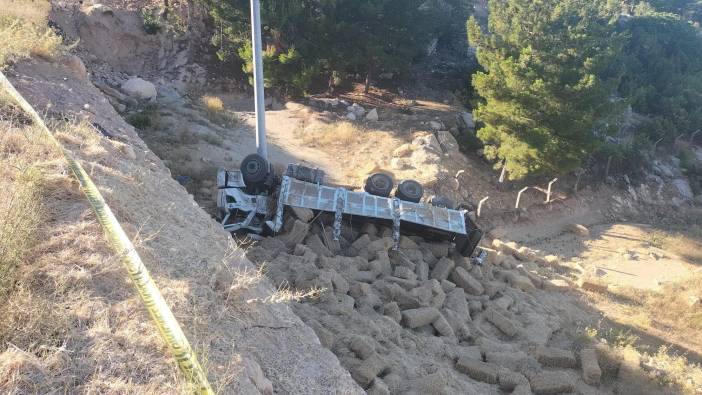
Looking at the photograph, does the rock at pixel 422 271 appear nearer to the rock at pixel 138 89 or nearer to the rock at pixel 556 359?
the rock at pixel 556 359

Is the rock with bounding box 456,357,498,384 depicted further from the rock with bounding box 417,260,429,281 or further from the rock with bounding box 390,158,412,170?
the rock with bounding box 390,158,412,170

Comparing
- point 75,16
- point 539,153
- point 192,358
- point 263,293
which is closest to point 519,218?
point 539,153

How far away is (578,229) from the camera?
1884 cm

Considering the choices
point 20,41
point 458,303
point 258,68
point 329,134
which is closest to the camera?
point 458,303

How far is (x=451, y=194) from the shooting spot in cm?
1730

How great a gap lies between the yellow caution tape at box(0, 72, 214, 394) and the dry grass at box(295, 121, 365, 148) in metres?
14.1

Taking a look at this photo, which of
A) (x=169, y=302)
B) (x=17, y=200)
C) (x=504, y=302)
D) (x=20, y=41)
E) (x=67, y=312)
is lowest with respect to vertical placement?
(x=504, y=302)

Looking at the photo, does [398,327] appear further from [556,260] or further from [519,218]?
[519,218]

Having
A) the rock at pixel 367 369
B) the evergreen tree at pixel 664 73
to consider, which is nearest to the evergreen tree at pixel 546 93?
the evergreen tree at pixel 664 73

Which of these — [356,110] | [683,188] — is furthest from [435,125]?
[683,188]

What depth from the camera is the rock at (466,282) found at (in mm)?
9125

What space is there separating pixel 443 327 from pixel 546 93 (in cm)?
1187

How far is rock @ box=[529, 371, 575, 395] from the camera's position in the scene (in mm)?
6129

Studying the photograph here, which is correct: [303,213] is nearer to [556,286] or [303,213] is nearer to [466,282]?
[466,282]
